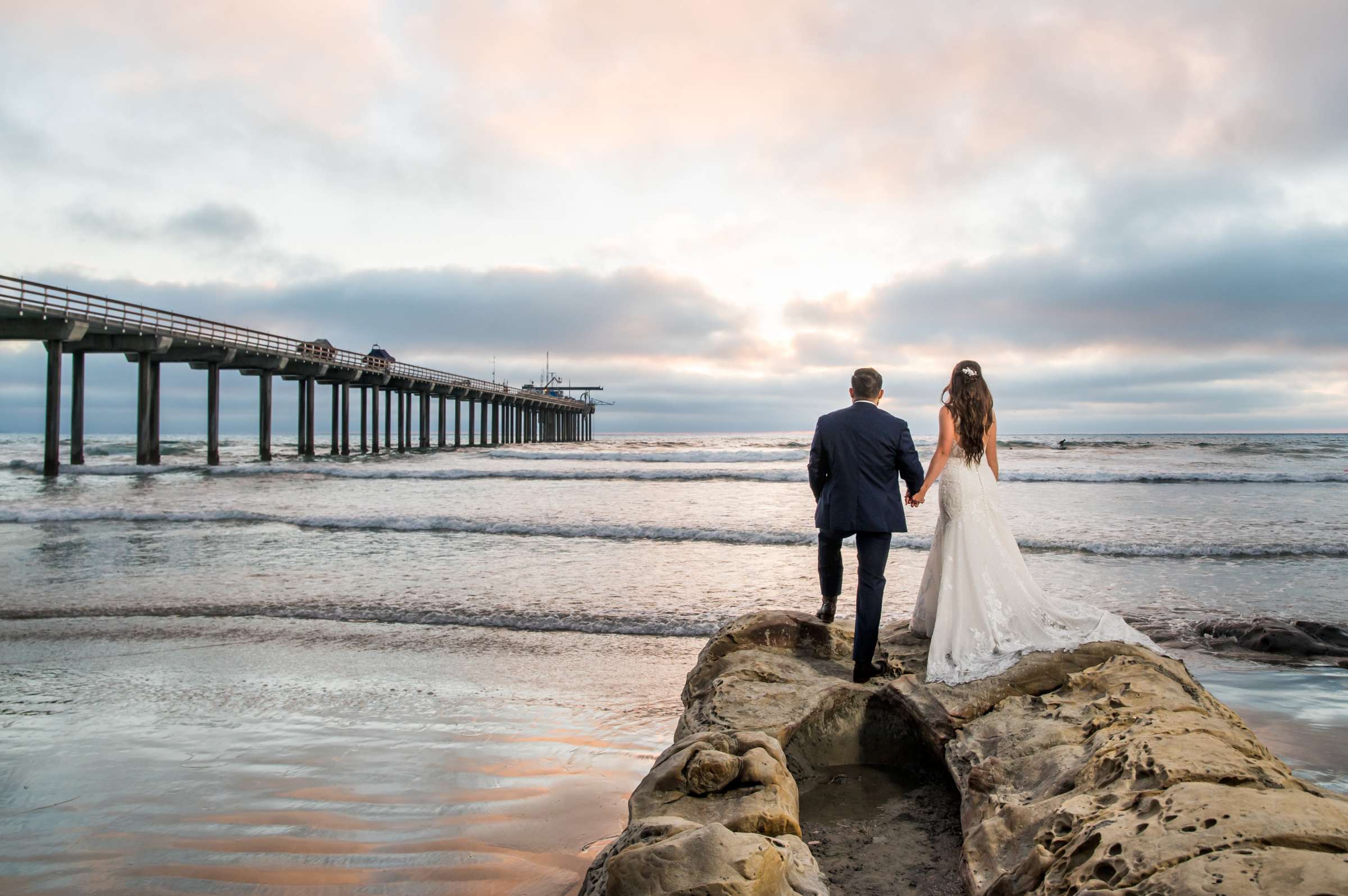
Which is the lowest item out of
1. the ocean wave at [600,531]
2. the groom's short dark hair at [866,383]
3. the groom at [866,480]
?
the ocean wave at [600,531]

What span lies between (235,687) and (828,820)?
4.01 meters

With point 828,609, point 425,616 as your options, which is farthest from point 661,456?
point 828,609

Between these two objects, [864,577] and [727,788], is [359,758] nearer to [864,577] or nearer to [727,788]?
[727,788]

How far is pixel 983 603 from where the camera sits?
12.0 feet

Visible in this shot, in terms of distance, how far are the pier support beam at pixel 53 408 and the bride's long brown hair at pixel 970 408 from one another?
87.4 ft

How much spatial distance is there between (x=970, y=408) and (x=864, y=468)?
661 millimetres

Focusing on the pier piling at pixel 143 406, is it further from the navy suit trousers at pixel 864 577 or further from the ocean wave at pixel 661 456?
the navy suit trousers at pixel 864 577

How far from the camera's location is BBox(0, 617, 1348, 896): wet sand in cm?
274

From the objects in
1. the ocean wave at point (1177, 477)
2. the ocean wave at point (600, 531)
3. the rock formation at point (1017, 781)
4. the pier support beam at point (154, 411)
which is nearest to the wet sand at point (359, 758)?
the rock formation at point (1017, 781)

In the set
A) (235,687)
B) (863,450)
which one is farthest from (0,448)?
(863,450)

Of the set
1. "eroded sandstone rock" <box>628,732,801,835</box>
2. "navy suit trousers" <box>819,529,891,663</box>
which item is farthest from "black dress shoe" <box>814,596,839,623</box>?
"eroded sandstone rock" <box>628,732,801,835</box>

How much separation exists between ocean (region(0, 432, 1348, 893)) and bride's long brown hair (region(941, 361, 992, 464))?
2.07m

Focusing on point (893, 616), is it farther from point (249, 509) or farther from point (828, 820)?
point (249, 509)

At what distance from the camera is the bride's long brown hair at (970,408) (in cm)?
395
